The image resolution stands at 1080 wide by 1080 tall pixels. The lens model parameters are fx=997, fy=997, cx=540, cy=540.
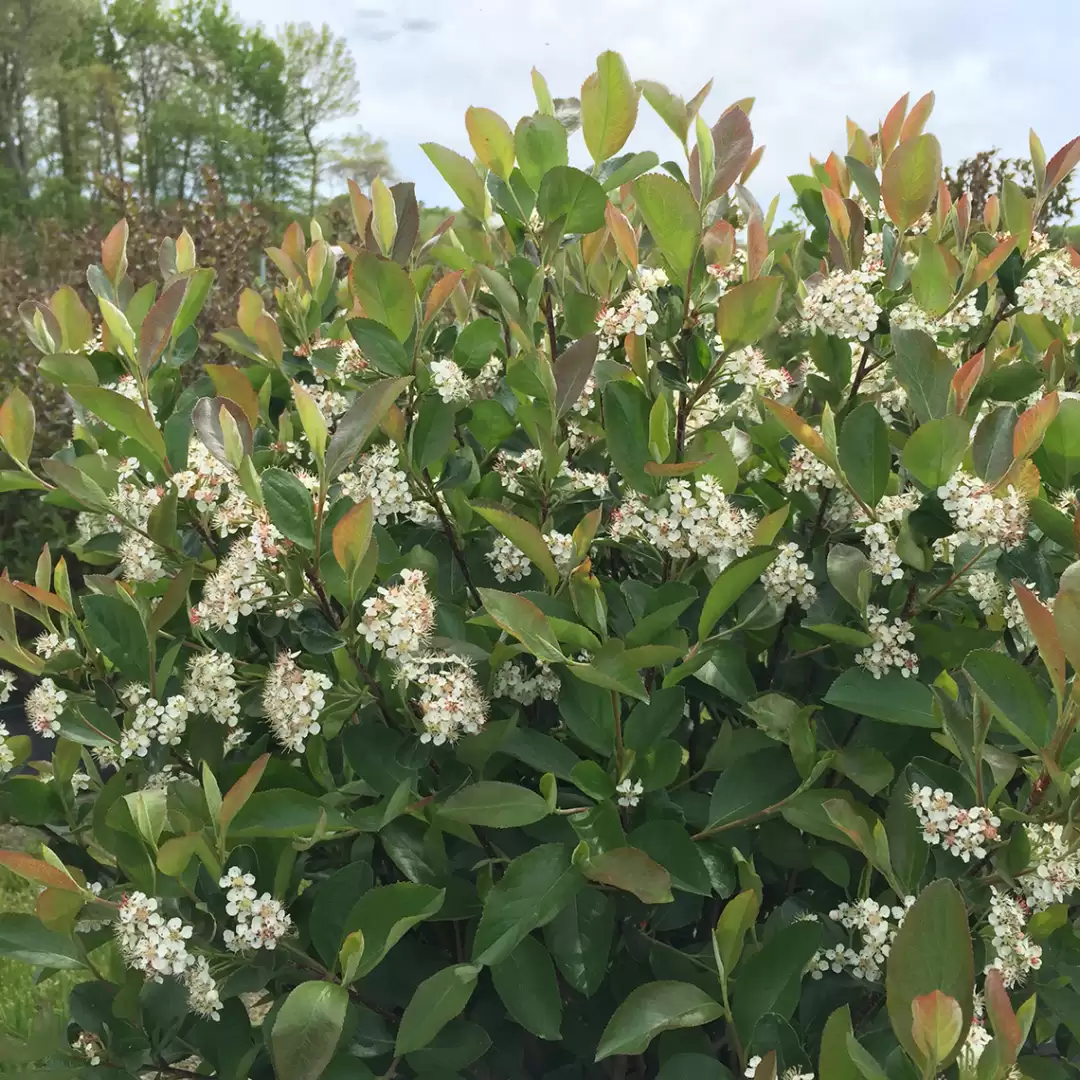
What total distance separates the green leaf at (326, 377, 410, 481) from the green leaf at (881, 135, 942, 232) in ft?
2.49

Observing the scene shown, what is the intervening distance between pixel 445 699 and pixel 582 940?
321 mm

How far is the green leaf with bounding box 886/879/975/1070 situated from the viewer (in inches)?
32.7

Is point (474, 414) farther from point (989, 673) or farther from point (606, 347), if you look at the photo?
point (989, 673)

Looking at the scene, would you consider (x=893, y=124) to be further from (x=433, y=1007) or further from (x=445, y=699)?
(x=433, y=1007)

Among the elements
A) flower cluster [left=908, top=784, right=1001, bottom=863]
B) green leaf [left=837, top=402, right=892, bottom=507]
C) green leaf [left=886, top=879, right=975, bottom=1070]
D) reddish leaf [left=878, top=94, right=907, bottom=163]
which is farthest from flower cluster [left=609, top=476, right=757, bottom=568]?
reddish leaf [left=878, top=94, right=907, bottom=163]

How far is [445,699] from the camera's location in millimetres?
1073

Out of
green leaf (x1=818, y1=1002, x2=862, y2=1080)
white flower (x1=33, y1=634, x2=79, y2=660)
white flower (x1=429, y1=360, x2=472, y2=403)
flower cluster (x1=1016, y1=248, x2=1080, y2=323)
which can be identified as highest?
flower cluster (x1=1016, y1=248, x2=1080, y2=323)

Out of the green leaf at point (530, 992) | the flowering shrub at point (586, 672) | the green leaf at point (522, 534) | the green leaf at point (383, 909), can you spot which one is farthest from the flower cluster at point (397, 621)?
the green leaf at point (530, 992)

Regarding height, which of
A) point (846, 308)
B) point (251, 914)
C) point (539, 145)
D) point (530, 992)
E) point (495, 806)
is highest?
point (539, 145)

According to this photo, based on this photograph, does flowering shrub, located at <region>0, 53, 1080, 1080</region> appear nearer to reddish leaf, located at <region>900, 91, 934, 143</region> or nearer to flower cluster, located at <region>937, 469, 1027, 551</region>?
flower cluster, located at <region>937, 469, 1027, 551</region>

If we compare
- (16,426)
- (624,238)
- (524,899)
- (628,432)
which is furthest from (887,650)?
(16,426)

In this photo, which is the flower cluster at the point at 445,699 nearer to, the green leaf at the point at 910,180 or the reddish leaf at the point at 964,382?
the reddish leaf at the point at 964,382

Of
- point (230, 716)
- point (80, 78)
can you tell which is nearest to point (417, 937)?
point (230, 716)

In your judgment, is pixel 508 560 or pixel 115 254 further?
pixel 115 254
